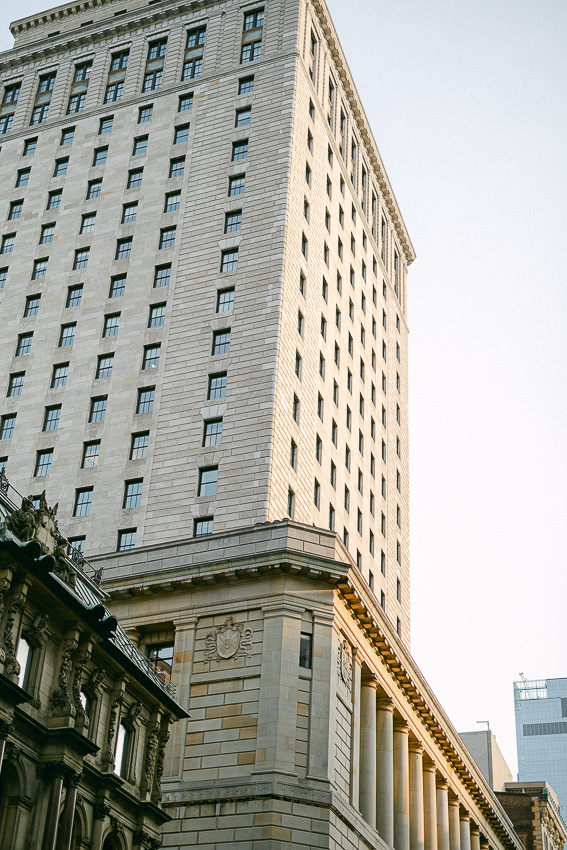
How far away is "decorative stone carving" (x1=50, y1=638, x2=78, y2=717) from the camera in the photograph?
36.0 meters

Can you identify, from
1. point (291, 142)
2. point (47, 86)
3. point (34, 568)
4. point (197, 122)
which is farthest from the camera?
point (47, 86)

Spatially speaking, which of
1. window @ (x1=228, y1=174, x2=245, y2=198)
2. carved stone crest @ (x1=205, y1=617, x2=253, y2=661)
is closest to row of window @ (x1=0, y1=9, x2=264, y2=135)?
window @ (x1=228, y1=174, x2=245, y2=198)

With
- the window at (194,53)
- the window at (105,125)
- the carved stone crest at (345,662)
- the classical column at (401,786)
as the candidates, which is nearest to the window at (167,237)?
the window at (105,125)

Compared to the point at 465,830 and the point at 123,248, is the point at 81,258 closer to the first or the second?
the point at 123,248

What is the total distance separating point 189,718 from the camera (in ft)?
165

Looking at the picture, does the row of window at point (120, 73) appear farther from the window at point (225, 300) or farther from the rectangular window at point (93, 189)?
the window at point (225, 300)

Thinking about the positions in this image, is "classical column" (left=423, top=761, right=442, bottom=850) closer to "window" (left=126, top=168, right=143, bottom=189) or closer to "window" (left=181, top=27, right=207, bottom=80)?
"window" (left=126, top=168, right=143, bottom=189)

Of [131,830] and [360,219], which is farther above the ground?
[360,219]

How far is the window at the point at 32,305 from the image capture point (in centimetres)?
7756

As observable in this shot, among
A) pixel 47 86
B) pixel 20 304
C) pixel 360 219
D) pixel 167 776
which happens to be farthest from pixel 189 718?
pixel 47 86

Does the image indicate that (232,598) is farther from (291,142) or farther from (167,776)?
(291,142)

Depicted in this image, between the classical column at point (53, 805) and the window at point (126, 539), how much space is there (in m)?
29.2

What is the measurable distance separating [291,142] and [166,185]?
30.4 feet

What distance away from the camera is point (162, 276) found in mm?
74312
